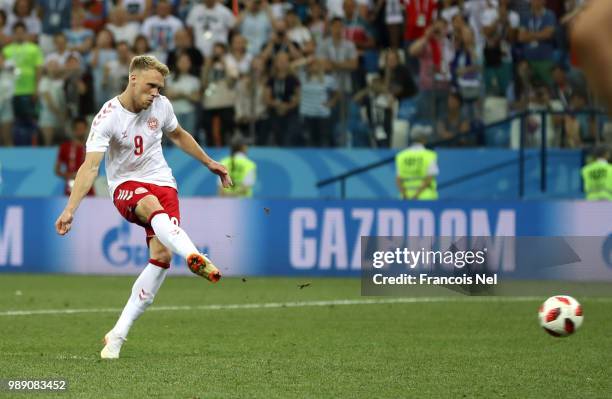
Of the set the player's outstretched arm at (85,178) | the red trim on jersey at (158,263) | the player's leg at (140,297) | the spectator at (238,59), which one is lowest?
the player's leg at (140,297)

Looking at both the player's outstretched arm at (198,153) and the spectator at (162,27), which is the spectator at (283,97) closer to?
the spectator at (162,27)

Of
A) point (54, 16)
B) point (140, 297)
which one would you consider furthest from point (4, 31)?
point (140, 297)

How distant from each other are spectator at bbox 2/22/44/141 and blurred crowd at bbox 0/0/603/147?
0.08 ft

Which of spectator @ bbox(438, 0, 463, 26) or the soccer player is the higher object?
spectator @ bbox(438, 0, 463, 26)

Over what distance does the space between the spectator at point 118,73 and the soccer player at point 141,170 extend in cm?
1164

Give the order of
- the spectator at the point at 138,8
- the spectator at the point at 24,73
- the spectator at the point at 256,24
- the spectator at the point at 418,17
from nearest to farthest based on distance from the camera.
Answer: the spectator at the point at 418,17 < the spectator at the point at 256,24 < the spectator at the point at 24,73 < the spectator at the point at 138,8

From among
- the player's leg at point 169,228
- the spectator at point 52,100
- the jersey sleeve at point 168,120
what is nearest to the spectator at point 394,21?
the spectator at point 52,100

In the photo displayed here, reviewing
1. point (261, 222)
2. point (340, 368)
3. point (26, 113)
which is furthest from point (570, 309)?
point (26, 113)

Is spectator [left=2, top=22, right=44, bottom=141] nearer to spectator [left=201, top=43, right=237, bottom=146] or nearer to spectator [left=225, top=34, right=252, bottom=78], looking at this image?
spectator [left=201, top=43, right=237, bottom=146]

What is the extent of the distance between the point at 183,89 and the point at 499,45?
5260 mm

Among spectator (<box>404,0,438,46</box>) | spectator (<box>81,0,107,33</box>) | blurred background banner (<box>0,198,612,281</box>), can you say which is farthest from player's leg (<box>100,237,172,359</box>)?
spectator (<box>81,0,107,33</box>)

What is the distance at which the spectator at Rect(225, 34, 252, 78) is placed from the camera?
19516mm

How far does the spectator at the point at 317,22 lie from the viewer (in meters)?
19.9

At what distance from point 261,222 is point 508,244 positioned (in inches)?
145
